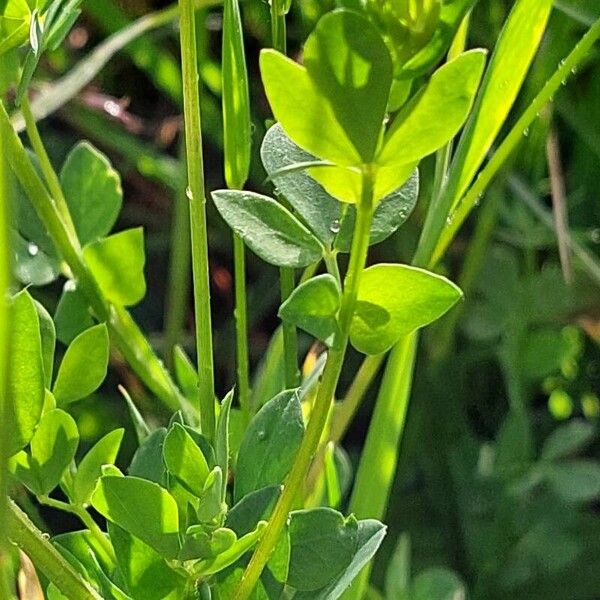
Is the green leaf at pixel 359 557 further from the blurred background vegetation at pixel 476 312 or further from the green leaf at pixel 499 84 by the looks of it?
the blurred background vegetation at pixel 476 312

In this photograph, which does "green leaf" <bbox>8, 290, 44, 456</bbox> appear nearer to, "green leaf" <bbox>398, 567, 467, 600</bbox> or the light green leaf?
the light green leaf

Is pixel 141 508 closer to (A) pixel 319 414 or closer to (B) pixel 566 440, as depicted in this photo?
(A) pixel 319 414

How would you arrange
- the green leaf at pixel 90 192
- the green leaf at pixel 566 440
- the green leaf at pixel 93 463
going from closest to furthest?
1. the green leaf at pixel 93 463
2. the green leaf at pixel 90 192
3. the green leaf at pixel 566 440

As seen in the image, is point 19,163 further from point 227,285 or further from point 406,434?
point 227,285

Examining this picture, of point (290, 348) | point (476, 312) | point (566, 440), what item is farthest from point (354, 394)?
point (476, 312)

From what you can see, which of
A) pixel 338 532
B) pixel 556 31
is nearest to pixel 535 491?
pixel 556 31

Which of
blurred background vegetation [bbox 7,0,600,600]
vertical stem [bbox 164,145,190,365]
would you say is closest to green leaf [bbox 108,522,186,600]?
blurred background vegetation [bbox 7,0,600,600]

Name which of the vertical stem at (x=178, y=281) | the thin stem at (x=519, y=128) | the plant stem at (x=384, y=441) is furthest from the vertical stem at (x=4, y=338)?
the vertical stem at (x=178, y=281)
